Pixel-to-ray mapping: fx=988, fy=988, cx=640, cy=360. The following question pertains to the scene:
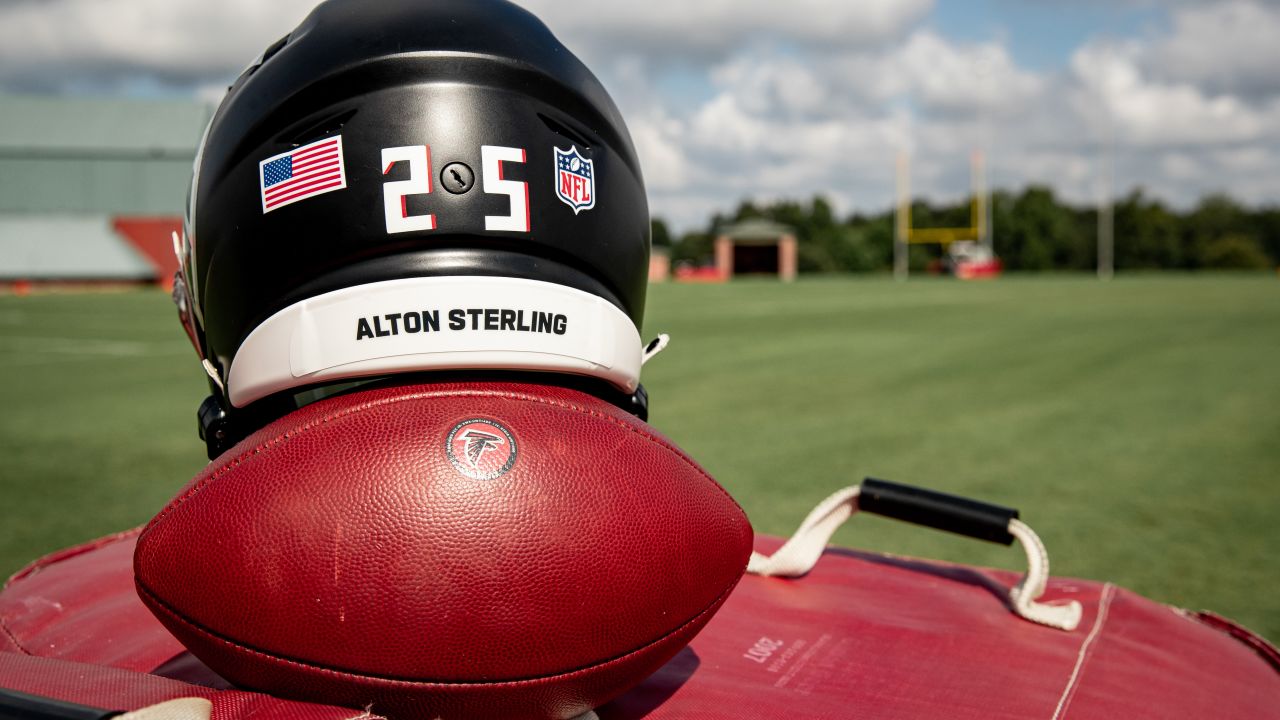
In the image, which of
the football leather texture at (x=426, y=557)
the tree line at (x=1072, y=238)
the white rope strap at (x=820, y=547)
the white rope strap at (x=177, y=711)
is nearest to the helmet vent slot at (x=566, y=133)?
the football leather texture at (x=426, y=557)

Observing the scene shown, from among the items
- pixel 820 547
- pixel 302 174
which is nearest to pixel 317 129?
pixel 302 174

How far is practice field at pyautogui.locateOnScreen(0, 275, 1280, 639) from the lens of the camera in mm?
3453

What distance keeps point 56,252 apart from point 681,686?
3941 centimetres

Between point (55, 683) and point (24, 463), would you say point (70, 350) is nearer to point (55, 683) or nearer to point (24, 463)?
point (24, 463)

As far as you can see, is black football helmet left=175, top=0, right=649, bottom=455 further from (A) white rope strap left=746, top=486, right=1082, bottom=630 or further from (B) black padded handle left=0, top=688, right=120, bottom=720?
(A) white rope strap left=746, top=486, right=1082, bottom=630

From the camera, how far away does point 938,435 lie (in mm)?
5410

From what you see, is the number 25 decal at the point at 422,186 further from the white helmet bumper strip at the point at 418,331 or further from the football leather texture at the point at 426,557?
the football leather texture at the point at 426,557

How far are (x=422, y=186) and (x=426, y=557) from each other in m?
0.43

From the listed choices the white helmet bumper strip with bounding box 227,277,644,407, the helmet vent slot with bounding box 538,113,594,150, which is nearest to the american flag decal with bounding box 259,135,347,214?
the white helmet bumper strip with bounding box 227,277,644,407

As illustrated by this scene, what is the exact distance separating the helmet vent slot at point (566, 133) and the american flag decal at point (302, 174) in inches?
10.0

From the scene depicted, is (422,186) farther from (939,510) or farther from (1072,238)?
(1072,238)

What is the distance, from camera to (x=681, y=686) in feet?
4.74

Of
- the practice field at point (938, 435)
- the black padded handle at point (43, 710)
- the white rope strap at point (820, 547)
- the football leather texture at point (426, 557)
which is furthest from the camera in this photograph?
the practice field at point (938, 435)

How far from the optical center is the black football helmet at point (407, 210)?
116 cm
